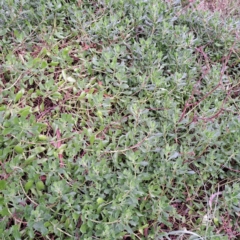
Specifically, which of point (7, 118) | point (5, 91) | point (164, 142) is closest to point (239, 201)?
point (164, 142)

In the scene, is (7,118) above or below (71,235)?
above

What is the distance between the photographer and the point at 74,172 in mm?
1585

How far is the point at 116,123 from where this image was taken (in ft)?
6.02

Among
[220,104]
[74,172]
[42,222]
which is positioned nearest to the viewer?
[42,222]

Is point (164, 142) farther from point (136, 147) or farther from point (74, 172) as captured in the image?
point (74, 172)

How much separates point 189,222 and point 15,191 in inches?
35.1

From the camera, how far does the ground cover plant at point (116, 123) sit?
148 centimetres

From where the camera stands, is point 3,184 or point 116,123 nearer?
point 3,184

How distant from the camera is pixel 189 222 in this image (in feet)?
5.37

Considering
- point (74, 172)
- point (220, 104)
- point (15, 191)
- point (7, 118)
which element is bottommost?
point (220, 104)

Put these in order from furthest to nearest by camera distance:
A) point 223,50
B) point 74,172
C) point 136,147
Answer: point 223,50 < point 136,147 < point 74,172

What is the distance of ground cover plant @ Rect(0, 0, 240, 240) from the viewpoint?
1.48 m

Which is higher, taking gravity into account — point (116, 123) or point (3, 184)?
point (3, 184)

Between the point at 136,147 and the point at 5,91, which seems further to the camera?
the point at 5,91
